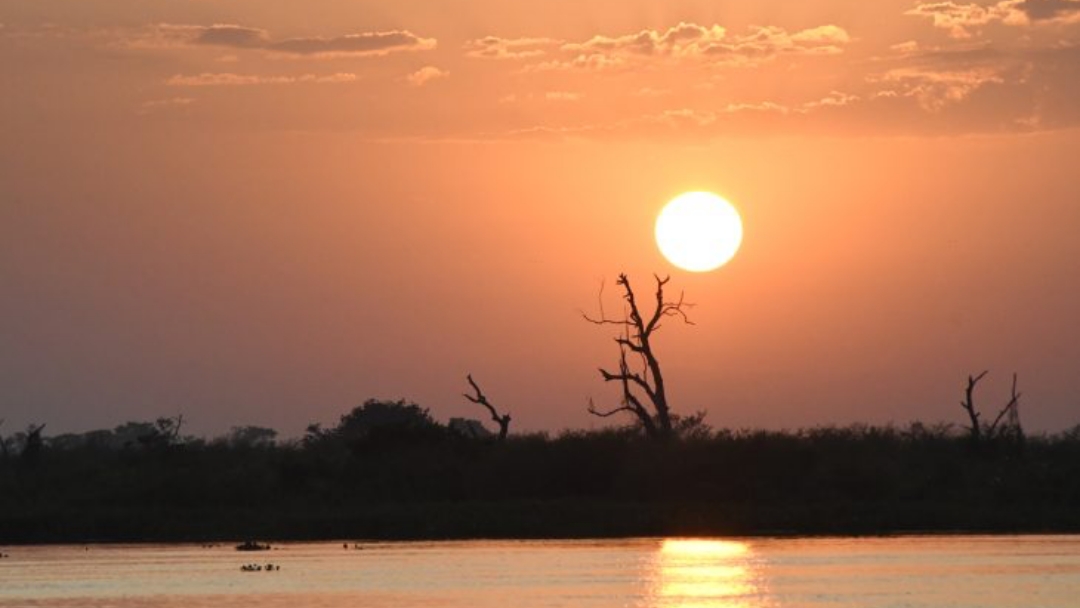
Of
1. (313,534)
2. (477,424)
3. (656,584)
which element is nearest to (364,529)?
(313,534)

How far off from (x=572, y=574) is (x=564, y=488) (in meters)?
24.3

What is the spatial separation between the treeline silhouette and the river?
465 centimetres

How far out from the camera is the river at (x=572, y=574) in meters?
42.9

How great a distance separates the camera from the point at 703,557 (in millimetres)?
53438

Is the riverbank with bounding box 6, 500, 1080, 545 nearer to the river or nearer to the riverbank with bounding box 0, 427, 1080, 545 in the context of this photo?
the riverbank with bounding box 0, 427, 1080, 545

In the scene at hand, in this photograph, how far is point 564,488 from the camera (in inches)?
2857

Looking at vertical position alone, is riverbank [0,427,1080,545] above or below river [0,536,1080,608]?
above

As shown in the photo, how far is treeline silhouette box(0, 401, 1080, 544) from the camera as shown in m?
65.1

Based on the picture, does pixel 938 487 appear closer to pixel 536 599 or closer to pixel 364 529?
pixel 364 529

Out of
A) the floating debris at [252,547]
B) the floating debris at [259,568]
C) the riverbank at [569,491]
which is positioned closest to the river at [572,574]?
the floating debris at [259,568]

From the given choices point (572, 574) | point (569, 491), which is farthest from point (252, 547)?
point (569, 491)

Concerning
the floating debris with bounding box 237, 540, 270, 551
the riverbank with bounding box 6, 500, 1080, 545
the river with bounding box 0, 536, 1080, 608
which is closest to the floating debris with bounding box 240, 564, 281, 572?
the river with bounding box 0, 536, 1080, 608

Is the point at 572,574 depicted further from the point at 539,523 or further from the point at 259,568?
the point at 539,523

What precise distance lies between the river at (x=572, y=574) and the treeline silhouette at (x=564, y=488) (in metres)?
4.65
